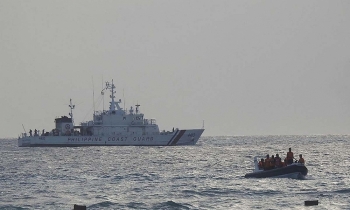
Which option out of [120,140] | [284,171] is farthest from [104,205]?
[120,140]

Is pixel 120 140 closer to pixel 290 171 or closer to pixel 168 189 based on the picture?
pixel 290 171

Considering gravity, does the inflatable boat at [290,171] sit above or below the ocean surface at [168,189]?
above

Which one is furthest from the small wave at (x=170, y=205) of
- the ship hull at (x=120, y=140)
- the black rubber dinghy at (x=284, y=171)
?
the ship hull at (x=120, y=140)

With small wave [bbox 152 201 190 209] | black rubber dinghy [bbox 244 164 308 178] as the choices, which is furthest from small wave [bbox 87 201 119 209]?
black rubber dinghy [bbox 244 164 308 178]

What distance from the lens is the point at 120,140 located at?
121 m

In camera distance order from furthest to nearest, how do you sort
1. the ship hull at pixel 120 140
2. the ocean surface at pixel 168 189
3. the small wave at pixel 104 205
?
the ship hull at pixel 120 140 < the ocean surface at pixel 168 189 < the small wave at pixel 104 205

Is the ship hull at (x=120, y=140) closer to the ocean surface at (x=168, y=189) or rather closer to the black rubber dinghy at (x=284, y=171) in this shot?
the ocean surface at (x=168, y=189)

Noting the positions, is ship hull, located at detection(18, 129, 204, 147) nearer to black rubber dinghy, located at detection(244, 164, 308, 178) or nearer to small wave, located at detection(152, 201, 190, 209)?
black rubber dinghy, located at detection(244, 164, 308, 178)

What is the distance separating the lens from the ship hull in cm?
11969

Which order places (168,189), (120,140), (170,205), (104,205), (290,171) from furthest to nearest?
1. (120,140)
2. (290,171)
3. (168,189)
4. (104,205)
5. (170,205)

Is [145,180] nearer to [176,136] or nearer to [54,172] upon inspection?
[54,172]

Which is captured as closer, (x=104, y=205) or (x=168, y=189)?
(x=104, y=205)

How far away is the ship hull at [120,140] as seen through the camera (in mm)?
119688

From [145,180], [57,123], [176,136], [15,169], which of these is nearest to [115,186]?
[145,180]
